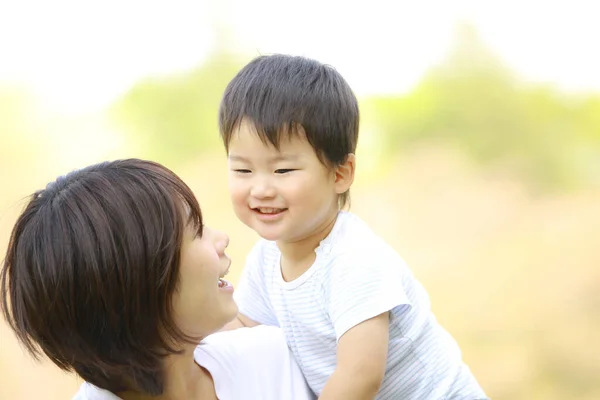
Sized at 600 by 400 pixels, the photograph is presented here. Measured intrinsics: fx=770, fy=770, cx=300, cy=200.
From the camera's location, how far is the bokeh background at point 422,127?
3.30 meters

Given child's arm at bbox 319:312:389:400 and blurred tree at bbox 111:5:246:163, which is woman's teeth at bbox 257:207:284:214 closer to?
child's arm at bbox 319:312:389:400

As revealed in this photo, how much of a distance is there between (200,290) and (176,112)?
238cm

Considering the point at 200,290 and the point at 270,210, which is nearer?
the point at 200,290

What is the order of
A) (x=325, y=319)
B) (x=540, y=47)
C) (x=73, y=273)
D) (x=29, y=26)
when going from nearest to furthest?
(x=73, y=273) → (x=325, y=319) → (x=29, y=26) → (x=540, y=47)

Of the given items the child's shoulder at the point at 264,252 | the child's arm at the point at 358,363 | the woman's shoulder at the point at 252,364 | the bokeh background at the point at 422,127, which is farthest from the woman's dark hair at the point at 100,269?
the bokeh background at the point at 422,127

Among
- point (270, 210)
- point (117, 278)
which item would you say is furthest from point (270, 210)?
point (117, 278)

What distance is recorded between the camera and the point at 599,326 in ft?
12.0

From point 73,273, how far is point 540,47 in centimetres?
297

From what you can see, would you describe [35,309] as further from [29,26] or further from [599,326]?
[599,326]

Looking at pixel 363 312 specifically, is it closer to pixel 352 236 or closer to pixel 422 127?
pixel 352 236

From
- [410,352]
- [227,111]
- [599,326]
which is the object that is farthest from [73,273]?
[599,326]

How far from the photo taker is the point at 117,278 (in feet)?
3.53

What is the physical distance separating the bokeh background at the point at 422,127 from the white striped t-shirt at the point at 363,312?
2027 mm

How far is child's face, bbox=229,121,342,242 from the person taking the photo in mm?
1328
